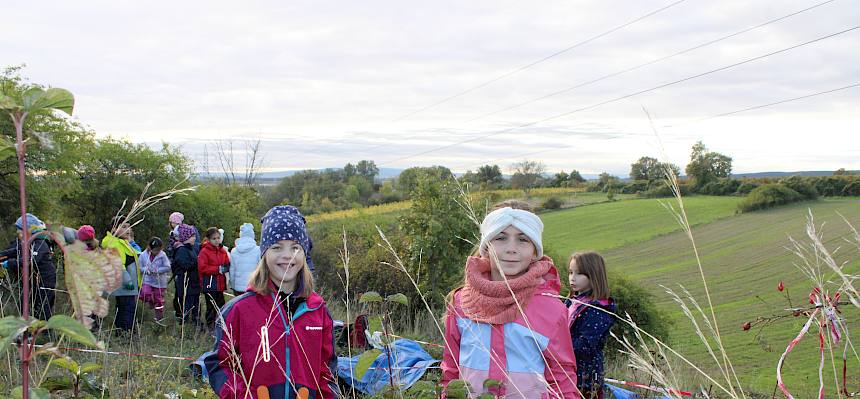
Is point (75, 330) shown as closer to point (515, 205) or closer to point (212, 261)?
point (515, 205)

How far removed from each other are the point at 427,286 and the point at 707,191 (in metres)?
41.4

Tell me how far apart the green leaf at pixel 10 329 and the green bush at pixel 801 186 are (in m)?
44.0

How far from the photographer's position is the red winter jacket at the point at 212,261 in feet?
30.3

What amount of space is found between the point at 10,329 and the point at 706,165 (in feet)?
128

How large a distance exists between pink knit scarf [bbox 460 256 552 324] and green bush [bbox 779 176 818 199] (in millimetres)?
41698

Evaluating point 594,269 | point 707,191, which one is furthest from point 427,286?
point 707,191

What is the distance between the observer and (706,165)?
36.3 meters

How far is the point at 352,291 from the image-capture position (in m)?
12.4

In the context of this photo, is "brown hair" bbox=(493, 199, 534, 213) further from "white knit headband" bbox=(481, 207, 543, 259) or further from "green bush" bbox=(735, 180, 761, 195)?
"green bush" bbox=(735, 180, 761, 195)

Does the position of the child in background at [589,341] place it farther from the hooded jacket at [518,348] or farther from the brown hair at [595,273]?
the hooded jacket at [518,348]

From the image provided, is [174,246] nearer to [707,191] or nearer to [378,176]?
[378,176]

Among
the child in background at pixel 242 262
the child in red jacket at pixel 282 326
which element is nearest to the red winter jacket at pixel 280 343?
the child in red jacket at pixel 282 326

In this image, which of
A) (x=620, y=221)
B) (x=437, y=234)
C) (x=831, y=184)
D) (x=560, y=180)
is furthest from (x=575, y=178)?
(x=437, y=234)

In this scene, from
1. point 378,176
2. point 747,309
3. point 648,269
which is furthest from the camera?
point 378,176
